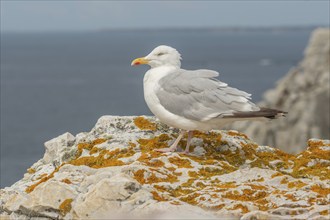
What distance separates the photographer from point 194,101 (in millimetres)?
12281

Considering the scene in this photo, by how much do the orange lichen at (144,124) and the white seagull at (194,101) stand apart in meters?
1.11

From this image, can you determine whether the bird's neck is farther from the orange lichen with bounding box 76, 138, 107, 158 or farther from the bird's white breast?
the orange lichen with bounding box 76, 138, 107, 158

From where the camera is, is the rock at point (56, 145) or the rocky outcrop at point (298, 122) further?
the rocky outcrop at point (298, 122)

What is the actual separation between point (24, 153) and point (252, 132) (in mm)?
36329

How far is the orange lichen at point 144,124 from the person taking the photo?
13.7 meters

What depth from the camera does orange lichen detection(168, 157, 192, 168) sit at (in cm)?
1158

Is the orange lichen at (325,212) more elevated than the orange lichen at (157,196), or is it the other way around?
the orange lichen at (157,196)

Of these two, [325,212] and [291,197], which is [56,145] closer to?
[291,197]

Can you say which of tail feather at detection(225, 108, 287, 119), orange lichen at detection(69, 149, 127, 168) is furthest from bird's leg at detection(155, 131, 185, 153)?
tail feather at detection(225, 108, 287, 119)

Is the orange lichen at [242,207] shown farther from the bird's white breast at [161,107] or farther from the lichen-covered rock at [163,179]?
the bird's white breast at [161,107]

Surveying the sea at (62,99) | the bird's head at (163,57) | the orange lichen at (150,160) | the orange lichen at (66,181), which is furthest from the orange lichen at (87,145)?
the sea at (62,99)

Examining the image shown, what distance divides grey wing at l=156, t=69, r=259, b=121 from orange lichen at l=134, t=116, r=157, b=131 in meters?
1.42

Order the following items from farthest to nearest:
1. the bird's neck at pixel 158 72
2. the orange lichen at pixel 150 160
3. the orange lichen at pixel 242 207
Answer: the bird's neck at pixel 158 72 < the orange lichen at pixel 150 160 < the orange lichen at pixel 242 207

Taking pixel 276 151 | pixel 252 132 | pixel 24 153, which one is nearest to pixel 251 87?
pixel 24 153
